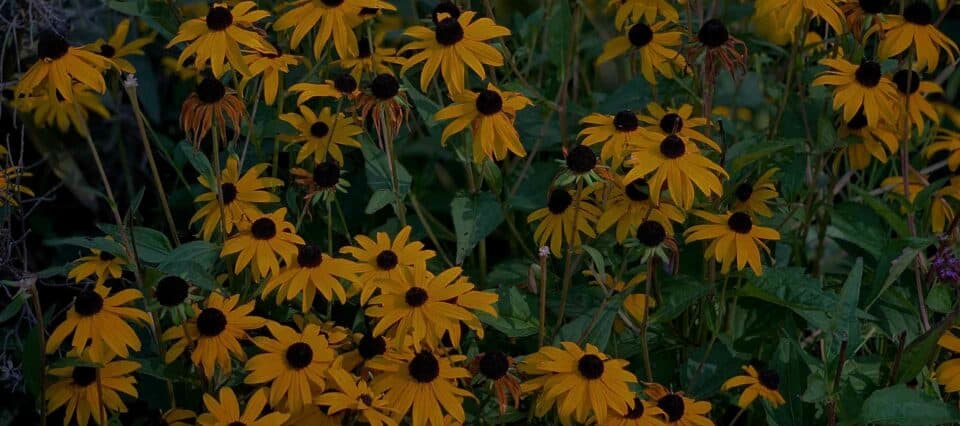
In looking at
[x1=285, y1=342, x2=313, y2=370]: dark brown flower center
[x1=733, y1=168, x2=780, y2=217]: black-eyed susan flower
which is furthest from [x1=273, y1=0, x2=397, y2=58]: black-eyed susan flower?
[x1=733, y1=168, x2=780, y2=217]: black-eyed susan flower

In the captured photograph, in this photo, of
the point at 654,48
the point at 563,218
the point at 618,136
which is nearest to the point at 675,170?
the point at 618,136

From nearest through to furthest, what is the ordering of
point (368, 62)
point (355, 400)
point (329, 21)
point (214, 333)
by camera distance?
point (355, 400), point (214, 333), point (329, 21), point (368, 62)

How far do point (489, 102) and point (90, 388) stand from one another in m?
0.77

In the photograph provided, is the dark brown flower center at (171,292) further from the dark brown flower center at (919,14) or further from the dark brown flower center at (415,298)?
the dark brown flower center at (919,14)

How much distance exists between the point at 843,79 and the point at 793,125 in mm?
419

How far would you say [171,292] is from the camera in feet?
4.95

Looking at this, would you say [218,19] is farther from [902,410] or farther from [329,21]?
[902,410]

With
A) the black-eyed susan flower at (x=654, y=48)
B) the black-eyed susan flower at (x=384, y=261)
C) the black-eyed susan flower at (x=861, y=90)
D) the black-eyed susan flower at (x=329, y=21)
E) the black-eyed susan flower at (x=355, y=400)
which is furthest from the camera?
the black-eyed susan flower at (x=654, y=48)

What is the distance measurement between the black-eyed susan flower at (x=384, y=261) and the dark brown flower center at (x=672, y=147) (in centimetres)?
41

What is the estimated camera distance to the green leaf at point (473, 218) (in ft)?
6.27

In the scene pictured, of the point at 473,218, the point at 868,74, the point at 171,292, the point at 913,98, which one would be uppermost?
the point at 868,74

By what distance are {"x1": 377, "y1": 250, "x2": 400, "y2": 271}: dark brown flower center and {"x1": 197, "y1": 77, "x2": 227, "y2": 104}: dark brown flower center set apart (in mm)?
354

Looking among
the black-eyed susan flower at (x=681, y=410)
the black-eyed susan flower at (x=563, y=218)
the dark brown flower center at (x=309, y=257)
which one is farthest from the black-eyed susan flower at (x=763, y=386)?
the dark brown flower center at (x=309, y=257)

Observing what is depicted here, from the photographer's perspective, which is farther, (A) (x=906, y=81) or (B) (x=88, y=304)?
(A) (x=906, y=81)
